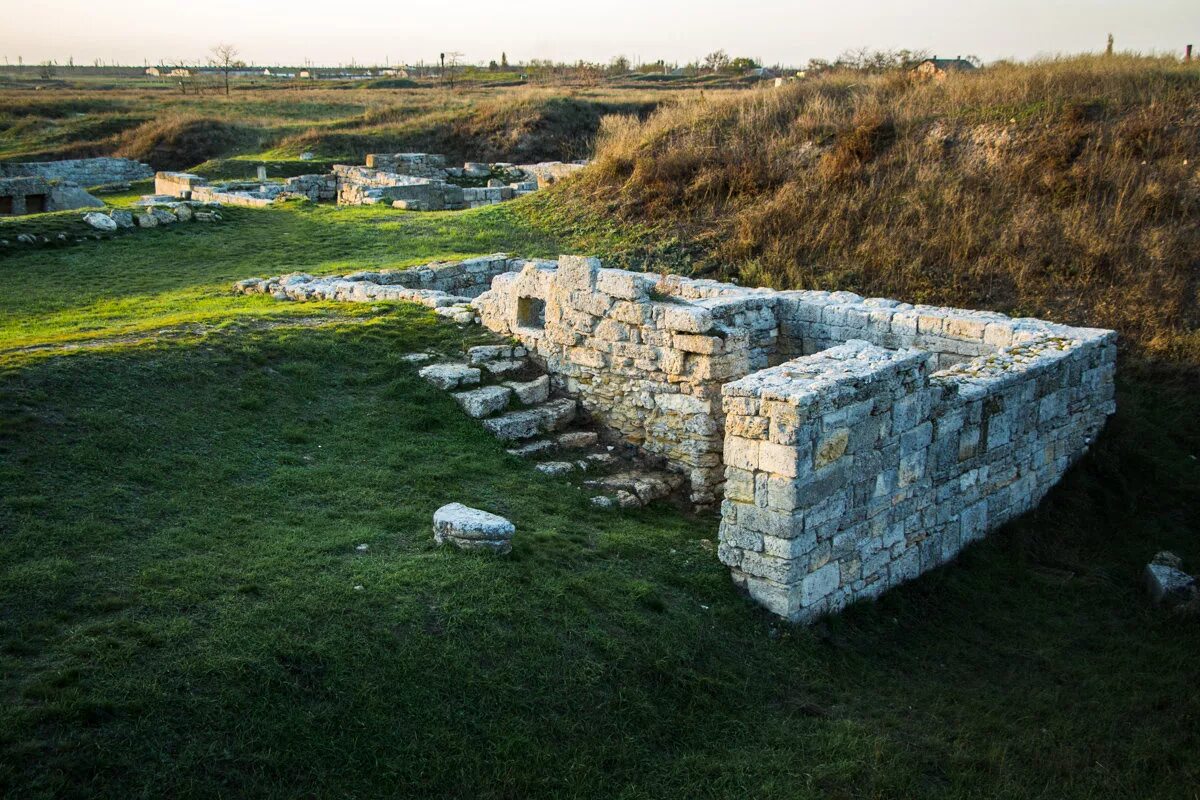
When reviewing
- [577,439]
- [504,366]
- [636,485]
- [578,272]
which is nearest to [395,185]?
[504,366]

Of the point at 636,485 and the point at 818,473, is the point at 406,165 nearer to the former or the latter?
the point at 636,485

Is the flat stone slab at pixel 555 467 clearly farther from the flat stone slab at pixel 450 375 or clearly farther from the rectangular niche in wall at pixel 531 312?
the rectangular niche in wall at pixel 531 312

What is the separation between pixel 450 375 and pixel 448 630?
5.10 metres

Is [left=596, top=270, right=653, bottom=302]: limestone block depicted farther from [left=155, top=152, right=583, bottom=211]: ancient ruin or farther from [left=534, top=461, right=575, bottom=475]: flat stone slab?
[left=155, top=152, right=583, bottom=211]: ancient ruin

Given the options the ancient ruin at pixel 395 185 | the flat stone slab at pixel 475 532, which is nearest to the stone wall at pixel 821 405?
the flat stone slab at pixel 475 532

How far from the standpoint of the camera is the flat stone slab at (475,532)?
297 inches

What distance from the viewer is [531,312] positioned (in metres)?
12.8

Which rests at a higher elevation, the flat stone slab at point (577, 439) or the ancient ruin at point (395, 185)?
the ancient ruin at point (395, 185)

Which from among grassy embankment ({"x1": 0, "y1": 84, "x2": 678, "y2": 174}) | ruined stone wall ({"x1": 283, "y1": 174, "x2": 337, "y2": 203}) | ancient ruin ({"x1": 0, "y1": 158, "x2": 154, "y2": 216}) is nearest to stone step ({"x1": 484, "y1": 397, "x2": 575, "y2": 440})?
ancient ruin ({"x1": 0, "y1": 158, "x2": 154, "y2": 216})

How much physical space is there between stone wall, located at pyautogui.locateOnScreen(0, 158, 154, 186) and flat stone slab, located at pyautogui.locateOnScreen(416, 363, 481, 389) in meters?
22.7

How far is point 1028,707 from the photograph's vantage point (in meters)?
7.33

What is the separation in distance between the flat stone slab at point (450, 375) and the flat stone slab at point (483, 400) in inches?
6.0

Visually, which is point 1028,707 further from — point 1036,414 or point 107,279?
point 107,279

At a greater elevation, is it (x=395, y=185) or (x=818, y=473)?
(x=395, y=185)
